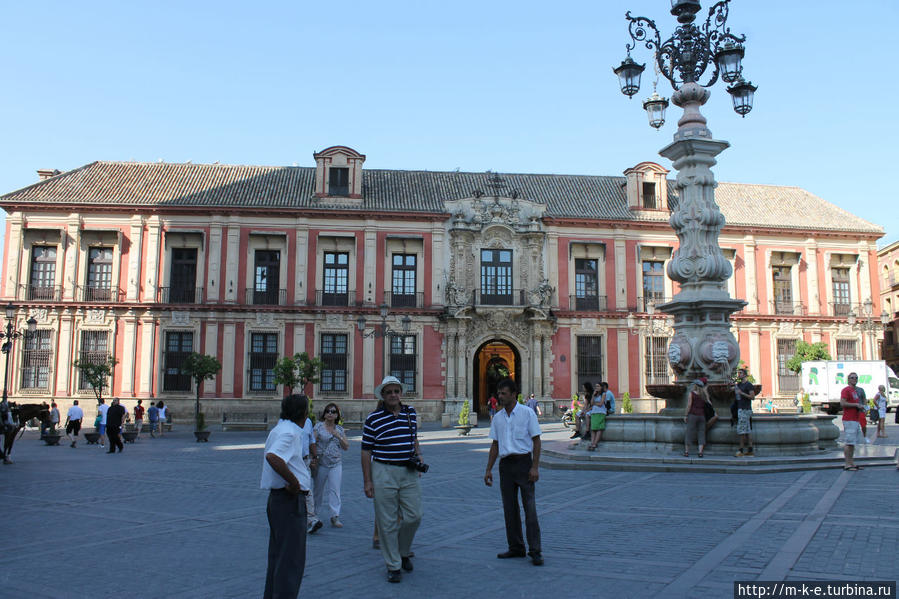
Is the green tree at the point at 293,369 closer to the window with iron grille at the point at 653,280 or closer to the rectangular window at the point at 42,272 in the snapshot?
the rectangular window at the point at 42,272

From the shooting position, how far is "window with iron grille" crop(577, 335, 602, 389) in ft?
112

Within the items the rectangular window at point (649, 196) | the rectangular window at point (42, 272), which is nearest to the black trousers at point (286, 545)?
the rectangular window at point (42, 272)

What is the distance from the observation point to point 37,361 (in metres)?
31.8

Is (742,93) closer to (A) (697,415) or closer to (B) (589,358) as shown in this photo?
(A) (697,415)

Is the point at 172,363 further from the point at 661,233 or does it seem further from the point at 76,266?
the point at 661,233

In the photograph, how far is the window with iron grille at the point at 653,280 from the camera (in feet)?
116

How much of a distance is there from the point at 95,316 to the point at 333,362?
1083cm

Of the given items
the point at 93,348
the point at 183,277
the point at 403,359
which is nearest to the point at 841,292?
the point at 403,359

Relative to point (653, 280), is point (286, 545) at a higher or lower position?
lower

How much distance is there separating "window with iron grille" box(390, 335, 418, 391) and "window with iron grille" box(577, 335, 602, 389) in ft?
25.8

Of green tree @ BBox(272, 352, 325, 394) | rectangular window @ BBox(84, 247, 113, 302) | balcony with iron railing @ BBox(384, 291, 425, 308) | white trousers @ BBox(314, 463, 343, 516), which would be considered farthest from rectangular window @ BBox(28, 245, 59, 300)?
white trousers @ BBox(314, 463, 343, 516)

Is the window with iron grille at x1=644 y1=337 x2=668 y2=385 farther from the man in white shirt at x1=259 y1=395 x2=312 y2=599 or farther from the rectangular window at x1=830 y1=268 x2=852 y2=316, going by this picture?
the man in white shirt at x1=259 y1=395 x2=312 y2=599

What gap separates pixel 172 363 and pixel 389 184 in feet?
44.1

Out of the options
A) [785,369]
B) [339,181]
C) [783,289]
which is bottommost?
[785,369]
